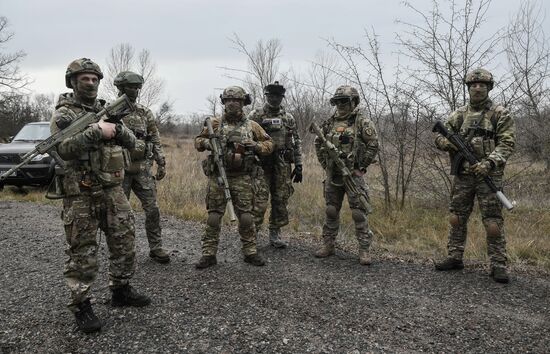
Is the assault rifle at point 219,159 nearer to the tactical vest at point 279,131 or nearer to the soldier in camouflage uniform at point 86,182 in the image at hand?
the tactical vest at point 279,131

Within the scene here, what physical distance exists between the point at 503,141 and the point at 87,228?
3886 millimetres

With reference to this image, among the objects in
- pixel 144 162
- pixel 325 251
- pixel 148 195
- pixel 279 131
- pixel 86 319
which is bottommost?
pixel 86 319

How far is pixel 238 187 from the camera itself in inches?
184

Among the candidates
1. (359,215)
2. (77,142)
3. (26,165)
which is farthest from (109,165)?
(26,165)

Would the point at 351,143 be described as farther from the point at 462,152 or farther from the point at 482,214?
the point at 482,214

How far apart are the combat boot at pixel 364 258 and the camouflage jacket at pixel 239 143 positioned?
5.05ft

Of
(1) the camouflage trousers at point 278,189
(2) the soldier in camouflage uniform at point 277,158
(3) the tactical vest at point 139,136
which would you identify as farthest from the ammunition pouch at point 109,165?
(1) the camouflage trousers at point 278,189

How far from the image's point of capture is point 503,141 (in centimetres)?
418

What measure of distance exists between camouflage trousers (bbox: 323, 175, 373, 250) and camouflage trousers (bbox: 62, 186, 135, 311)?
8.10 feet

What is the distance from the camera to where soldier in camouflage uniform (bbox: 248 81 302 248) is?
519 centimetres

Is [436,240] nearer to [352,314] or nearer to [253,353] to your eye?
[352,314]

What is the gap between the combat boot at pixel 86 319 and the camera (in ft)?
10.0

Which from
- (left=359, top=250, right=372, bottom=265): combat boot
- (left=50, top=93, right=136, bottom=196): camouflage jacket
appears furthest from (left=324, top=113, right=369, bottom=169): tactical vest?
(left=50, top=93, right=136, bottom=196): camouflage jacket

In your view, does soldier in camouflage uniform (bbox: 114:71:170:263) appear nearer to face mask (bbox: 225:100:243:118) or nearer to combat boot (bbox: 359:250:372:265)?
face mask (bbox: 225:100:243:118)
